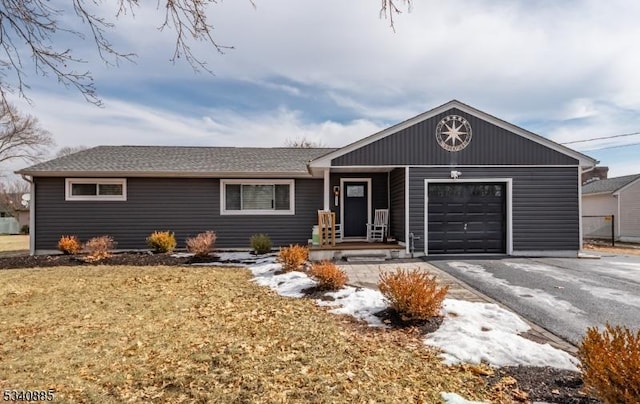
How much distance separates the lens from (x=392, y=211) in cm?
1169

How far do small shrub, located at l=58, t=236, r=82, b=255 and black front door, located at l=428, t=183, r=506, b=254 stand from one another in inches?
409

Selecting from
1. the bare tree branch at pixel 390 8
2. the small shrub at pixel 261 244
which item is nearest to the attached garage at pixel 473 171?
the small shrub at pixel 261 244

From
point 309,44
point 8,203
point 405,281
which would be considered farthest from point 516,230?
point 8,203

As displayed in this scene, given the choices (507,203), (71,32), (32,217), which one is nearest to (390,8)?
(71,32)

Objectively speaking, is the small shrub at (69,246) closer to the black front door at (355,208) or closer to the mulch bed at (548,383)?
the black front door at (355,208)

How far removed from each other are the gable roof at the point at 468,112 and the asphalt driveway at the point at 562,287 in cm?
288

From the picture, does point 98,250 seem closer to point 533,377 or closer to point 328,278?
point 328,278

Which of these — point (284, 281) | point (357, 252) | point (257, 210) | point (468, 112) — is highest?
point (468, 112)

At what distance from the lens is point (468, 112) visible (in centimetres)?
995

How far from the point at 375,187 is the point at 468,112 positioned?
3.74 metres

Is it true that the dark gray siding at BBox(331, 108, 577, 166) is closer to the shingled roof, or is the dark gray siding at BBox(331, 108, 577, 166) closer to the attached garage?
the attached garage

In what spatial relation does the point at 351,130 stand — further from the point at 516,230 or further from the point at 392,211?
the point at 516,230

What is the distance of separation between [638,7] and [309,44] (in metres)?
5.12

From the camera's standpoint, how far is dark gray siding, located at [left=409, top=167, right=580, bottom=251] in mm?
9984
